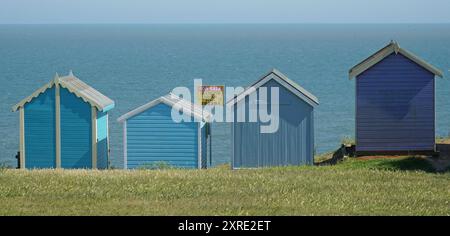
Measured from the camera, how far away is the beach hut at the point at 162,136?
84.6 feet

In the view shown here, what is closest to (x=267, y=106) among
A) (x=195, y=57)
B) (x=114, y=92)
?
(x=114, y=92)

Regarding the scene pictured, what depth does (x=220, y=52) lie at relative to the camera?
467ft

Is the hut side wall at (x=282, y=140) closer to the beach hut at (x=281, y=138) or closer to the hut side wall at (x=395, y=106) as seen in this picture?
the beach hut at (x=281, y=138)

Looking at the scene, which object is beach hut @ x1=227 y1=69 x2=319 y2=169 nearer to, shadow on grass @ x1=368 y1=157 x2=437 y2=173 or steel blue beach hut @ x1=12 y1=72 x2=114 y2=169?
shadow on grass @ x1=368 y1=157 x2=437 y2=173

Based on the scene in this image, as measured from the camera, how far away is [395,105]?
25906 mm

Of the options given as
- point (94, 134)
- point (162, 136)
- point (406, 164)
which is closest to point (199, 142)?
point (162, 136)

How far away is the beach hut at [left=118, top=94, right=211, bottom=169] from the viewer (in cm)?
2580

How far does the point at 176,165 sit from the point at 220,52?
11691 cm

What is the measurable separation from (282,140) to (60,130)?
5.03m

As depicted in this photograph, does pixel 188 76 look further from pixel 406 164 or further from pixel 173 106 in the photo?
pixel 406 164

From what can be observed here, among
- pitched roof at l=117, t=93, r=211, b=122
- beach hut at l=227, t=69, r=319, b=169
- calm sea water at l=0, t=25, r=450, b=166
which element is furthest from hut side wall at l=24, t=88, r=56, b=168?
calm sea water at l=0, t=25, r=450, b=166

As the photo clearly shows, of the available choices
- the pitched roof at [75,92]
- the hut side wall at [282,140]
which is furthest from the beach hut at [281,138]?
the pitched roof at [75,92]
